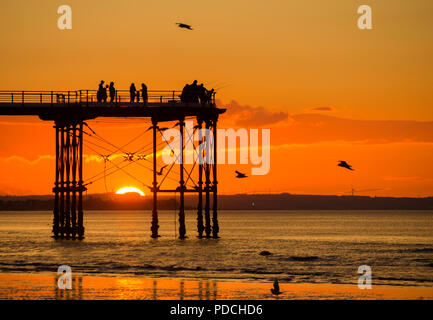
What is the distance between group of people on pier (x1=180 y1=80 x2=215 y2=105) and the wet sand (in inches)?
980

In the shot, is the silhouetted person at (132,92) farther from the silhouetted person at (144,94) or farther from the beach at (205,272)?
the beach at (205,272)

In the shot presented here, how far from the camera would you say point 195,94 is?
63.8 m

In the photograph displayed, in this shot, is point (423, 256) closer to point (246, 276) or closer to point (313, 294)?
point (246, 276)

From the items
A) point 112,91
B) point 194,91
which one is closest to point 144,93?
point 112,91

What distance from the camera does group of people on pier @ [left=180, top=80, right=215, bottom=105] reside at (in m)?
63.6

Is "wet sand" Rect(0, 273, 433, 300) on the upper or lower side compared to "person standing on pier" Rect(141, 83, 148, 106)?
lower

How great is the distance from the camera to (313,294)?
3469 centimetres

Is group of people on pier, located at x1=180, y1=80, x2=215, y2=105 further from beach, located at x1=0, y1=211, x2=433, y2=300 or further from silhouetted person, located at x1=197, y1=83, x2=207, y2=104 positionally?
beach, located at x1=0, y1=211, x2=433, y2=300

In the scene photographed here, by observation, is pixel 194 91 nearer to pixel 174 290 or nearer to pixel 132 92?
pixel 132 92

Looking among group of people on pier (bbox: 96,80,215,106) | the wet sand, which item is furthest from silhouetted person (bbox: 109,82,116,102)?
the wet sand

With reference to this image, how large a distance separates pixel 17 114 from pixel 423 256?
34266 millimetres

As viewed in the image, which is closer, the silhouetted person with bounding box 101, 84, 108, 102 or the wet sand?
the wet sand

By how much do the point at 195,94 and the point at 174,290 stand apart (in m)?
30.6
